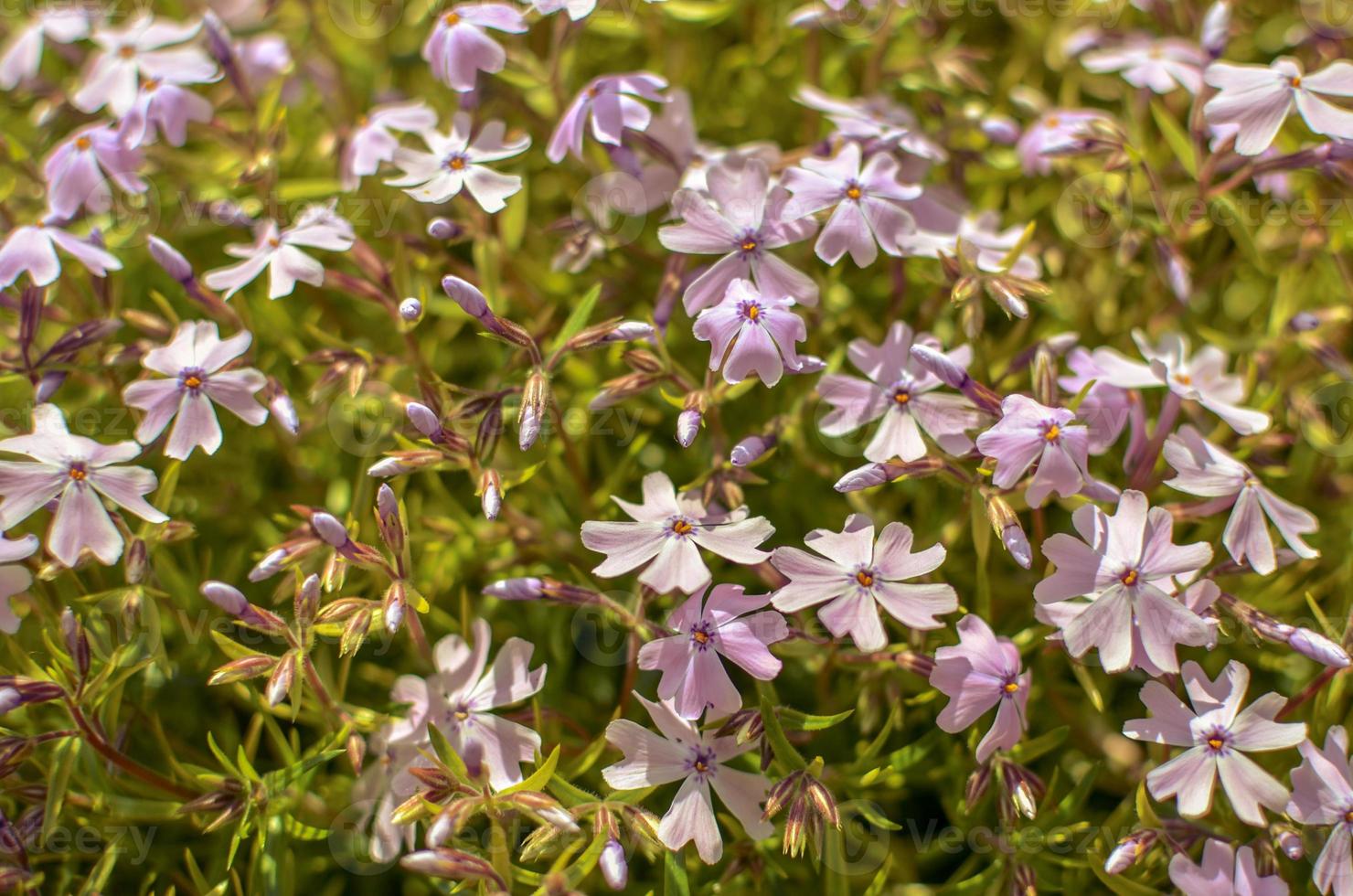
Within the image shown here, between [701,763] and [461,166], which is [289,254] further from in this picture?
[701,763]

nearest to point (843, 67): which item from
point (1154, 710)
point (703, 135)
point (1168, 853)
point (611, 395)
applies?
point (703, 135)

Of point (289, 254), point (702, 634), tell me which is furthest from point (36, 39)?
point (702, 634)

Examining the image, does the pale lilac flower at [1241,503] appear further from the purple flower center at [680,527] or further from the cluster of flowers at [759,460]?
the purple flower center at [680,527]

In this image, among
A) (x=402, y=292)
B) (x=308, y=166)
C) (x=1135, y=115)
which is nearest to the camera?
(x=402, y=292)

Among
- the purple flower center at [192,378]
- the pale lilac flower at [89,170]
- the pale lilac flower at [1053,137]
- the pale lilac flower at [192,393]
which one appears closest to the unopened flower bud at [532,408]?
the pale lilac flower at [192,393]

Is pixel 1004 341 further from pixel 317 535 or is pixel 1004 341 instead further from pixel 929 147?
pixel 317 535

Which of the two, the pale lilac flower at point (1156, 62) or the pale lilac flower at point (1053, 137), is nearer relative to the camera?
the pale lilac flower at point (1053, 137)

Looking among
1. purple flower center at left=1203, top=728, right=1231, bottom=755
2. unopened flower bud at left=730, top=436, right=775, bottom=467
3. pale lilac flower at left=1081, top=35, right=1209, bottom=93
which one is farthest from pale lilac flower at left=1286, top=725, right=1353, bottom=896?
pale lilac flower at left=1081, top=35, right=1209, bottom=93
